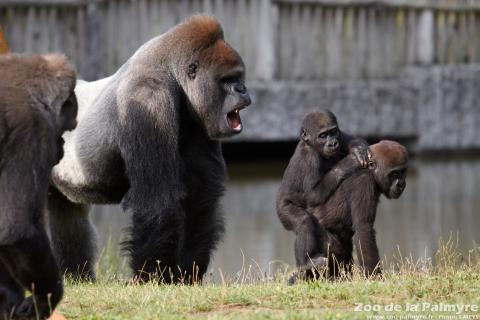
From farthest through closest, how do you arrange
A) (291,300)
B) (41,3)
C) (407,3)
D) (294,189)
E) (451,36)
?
(451,36), (407,3), (41,3), (294,189), (291,300)

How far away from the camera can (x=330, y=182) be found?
7242 millimetres

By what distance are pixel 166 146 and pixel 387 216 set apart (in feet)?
17.5

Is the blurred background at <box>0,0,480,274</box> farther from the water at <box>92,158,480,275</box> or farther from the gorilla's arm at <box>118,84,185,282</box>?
the gorilla's arm at <box>118,84,185,282</box>

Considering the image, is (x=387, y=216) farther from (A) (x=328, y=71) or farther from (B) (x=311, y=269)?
(B) (x=311, y=269)

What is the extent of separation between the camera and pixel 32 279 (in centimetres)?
493

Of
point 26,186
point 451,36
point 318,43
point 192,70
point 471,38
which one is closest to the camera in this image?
point 26,186

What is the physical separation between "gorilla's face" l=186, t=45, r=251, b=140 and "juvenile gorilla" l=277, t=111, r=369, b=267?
1.51 feet

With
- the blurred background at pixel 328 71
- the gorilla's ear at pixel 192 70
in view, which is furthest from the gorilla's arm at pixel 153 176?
the blurred background at pixel 328 71

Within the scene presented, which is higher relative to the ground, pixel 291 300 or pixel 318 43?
pixel 318 43

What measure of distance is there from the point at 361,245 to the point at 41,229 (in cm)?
255

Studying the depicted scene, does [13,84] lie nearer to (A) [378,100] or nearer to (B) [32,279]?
(B) [32,279]

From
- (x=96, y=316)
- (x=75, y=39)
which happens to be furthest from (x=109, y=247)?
(x=75, y=39)

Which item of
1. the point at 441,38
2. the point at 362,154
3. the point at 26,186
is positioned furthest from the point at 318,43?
the point at 26,186

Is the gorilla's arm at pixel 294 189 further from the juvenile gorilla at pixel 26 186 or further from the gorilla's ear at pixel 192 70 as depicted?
the juvenile gorilla at pixel 26 186
